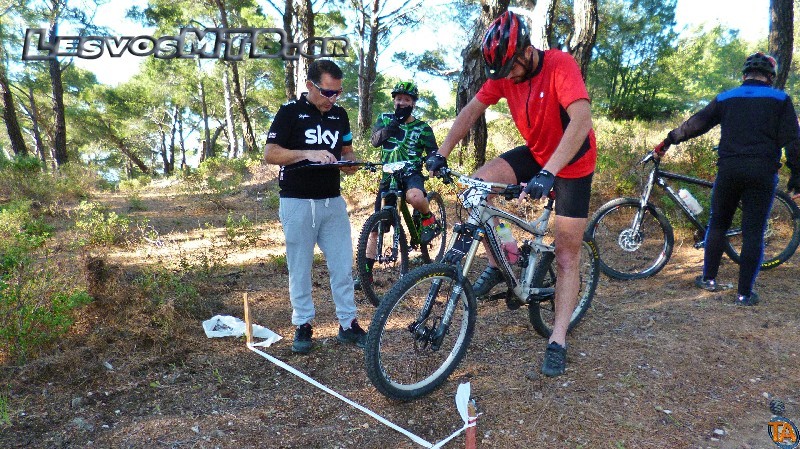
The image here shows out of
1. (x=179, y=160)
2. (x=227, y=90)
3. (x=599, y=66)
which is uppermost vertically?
(x=599, y=66)

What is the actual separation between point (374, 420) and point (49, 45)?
59.6 ft

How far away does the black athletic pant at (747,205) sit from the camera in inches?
169

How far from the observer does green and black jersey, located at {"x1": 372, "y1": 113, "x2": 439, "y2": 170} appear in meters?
5.00

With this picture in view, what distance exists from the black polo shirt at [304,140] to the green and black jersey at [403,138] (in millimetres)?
1501

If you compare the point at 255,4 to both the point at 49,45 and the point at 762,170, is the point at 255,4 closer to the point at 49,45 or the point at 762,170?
the point at 49,45

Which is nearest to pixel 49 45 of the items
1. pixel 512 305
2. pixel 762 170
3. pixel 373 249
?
pixel 373 249

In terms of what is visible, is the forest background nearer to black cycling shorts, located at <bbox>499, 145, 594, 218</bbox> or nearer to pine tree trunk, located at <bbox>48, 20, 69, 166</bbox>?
pine tree trunk, located at <bbox>48, 20, 69, 166</bbox>

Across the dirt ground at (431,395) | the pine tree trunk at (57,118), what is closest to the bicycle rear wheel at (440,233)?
the dirt ground at (431,395)

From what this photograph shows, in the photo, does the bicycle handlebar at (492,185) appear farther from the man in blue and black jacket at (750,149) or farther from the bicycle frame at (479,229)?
the man in blue and black jacket at (750,149)

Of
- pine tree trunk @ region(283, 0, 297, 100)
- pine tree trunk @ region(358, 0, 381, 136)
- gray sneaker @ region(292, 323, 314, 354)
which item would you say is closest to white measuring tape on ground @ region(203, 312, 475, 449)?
gray sneaker @ region(292, 323, 314, 354)

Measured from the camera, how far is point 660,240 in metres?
5.95

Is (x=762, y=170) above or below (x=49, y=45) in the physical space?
below

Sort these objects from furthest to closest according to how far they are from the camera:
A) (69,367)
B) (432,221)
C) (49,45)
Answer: (49,45) → (432,221) → (69,367)

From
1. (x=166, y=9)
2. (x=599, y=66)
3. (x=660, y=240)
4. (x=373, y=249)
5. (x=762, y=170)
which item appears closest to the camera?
(x=762, y=170)
